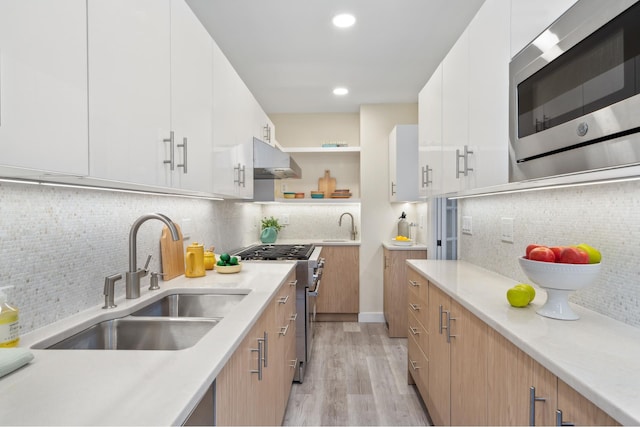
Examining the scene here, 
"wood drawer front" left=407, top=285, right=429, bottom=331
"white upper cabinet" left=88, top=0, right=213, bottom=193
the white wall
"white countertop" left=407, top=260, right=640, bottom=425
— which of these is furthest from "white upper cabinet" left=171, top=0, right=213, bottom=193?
the white wall

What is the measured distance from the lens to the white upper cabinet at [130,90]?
0.97 meters

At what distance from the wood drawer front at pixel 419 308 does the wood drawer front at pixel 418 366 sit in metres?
0.19

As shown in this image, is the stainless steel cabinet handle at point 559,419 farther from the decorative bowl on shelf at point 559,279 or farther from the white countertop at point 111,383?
the white countertop at point 111,383

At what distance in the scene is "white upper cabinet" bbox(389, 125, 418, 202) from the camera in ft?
12.2

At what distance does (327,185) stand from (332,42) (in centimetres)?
210

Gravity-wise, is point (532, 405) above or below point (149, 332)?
below

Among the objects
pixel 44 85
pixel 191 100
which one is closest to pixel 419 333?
pixel 191 100

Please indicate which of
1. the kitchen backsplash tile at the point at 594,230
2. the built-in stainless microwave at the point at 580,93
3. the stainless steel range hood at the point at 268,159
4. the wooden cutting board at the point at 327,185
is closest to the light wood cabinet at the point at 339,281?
the wooden cutting board at the point at 327,185

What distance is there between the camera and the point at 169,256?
1848 mm

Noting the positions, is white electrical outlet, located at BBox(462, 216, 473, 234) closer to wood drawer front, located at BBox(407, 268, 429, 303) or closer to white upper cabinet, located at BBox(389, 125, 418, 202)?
wood drawer front, located at BBox(407, 268, 429, 303)

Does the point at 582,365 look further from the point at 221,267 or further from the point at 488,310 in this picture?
the point at 221,267

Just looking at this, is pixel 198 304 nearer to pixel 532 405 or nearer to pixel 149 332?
pixel 149 332

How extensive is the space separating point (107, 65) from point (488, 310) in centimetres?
151

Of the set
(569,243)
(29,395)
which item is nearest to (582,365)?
(569,243)
